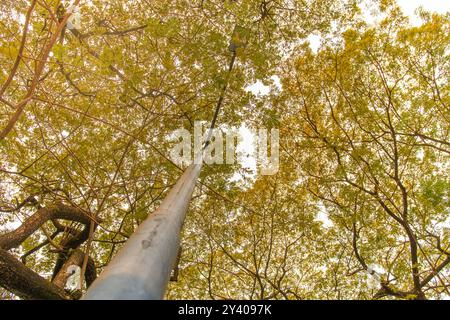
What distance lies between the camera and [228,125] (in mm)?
7938

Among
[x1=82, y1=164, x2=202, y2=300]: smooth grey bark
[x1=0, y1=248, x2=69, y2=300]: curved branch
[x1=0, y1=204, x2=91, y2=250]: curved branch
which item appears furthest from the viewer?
[x1=0, y1=204, x2=91, y2=250]: curved branch

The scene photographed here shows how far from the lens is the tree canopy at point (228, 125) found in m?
6.49

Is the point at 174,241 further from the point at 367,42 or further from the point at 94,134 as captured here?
the point at 367,42

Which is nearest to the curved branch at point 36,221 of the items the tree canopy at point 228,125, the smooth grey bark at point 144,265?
the tree canopy at point 228,125

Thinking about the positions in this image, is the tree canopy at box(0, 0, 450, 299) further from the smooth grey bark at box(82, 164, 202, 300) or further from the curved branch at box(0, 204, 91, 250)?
the smooth grey bark at box(82, 164, 202, 300)

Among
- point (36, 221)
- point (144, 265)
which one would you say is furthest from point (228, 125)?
point (144, 265)

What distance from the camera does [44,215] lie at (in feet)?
21.2

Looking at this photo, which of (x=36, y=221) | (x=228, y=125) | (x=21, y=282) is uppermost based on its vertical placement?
(x=228, y=125)

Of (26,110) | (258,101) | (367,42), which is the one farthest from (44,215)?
(367,42)

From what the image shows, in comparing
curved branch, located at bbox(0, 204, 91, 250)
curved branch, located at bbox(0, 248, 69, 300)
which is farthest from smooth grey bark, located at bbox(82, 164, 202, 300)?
curved branch, located at bbox(0, 248, 69, 300)

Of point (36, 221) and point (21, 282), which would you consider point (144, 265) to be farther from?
point (36, 221)

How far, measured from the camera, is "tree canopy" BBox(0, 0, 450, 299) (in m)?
6.49

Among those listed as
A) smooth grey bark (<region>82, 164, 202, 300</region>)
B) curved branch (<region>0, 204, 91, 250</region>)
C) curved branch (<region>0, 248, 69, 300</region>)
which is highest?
curved branch (<region>0, 204, 91, 250</region>)

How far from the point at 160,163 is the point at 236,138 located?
1.99 m
